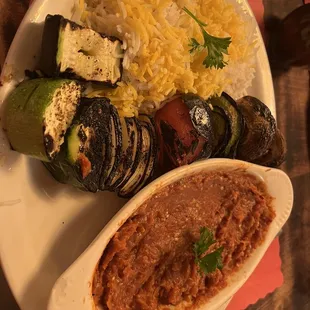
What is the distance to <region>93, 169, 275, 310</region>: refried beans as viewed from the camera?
171cm

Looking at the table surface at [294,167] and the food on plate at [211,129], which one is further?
the table surface at [294,167]

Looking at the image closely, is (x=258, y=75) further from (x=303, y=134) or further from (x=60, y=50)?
(x=60, y=50)

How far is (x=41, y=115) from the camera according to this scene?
134 cm

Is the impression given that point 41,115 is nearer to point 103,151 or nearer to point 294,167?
point 103,151

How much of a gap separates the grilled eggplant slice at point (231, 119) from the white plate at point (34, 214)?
24.8 inches

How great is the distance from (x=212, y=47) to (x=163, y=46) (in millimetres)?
252

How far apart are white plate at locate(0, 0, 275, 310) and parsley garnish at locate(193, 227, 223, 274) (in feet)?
1.48

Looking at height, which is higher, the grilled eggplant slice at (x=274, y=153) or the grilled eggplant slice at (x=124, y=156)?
the grilled eggplant slice at (x=124, y=156)

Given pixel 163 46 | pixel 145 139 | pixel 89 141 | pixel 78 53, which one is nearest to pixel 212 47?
pixel 163 46

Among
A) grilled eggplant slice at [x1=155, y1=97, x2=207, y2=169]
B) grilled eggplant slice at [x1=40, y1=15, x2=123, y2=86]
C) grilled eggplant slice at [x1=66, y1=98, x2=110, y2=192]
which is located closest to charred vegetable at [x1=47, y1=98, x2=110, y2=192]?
grilled eggplant slice at [x1=66, y1=98, x2=110, y2=192]

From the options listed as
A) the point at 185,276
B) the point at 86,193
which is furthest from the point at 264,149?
the point at 86,193

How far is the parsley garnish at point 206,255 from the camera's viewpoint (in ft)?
6.35

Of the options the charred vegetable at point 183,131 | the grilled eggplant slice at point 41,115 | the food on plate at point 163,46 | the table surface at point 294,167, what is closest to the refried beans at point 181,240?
the charred vegetable at point 183,131

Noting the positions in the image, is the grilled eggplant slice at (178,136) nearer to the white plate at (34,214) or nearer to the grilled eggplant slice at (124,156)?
the grilled eggplant slice at (124,156)
